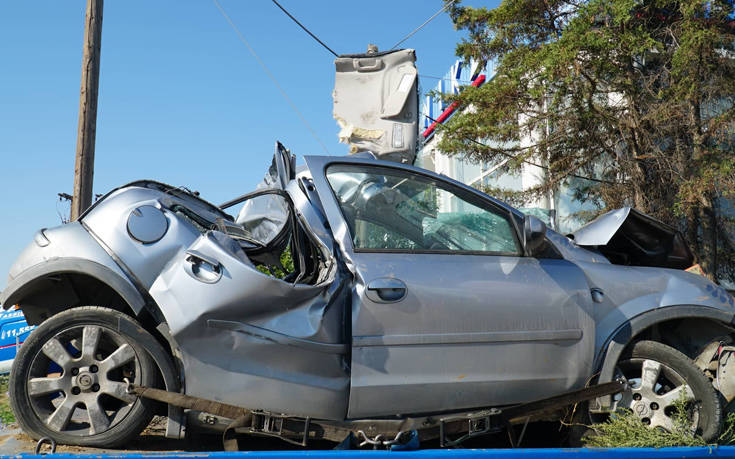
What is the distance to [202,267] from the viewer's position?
9.75ft

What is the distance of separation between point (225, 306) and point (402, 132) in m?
3.86

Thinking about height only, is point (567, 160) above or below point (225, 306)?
Result: above

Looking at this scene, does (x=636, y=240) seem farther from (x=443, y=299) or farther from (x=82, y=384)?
(x=82, y=384)

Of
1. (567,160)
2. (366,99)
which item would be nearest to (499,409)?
(366,99)

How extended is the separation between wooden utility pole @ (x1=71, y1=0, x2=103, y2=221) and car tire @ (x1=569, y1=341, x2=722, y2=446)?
6.06 meters

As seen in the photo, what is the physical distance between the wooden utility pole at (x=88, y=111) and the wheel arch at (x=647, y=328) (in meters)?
6.05

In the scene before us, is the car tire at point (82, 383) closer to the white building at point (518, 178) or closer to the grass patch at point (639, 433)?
the grass patch at point (639, 433)

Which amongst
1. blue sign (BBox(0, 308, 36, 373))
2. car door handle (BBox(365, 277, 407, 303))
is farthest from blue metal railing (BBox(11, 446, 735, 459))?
blue sign (BBox(0, 308, 36, 373))

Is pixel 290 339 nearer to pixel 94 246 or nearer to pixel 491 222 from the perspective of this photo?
pixel 94 246

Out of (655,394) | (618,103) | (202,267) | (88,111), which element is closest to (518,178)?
(618,103)

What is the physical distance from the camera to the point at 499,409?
3211 millimetres

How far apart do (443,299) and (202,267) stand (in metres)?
1.29

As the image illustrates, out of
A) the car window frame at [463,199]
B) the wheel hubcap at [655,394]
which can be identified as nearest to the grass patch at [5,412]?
the car window frame at [463,199]

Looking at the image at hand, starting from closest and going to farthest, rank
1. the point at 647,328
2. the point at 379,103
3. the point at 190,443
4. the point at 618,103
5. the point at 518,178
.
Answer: the point at 190,443, the point at 647,328, the point at 379,103, the point at 618,103, the point at 518,178
